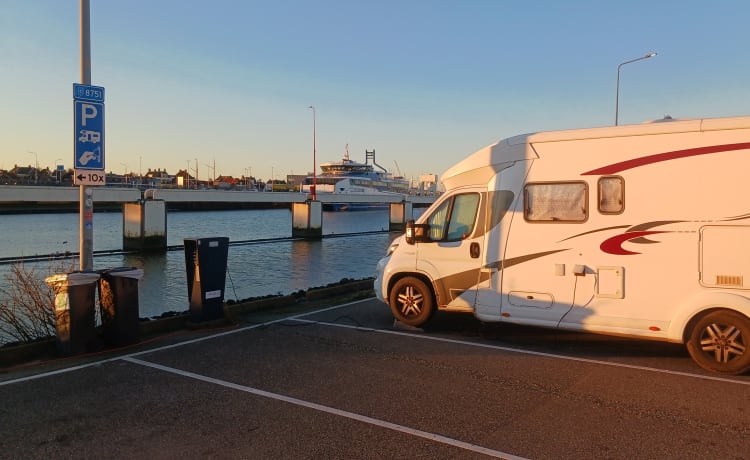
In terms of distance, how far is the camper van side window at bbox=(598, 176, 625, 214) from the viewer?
686cm

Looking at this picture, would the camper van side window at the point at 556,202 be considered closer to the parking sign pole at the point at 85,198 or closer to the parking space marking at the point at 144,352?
the parking space marking at the point at 144,352

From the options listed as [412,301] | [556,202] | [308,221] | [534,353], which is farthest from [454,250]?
[308,221]

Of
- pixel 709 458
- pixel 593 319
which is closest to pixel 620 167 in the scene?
pixel 593 319

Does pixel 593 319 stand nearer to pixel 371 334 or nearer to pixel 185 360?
pixel 371 334

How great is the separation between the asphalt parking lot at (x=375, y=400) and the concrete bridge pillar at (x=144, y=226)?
70.3ft

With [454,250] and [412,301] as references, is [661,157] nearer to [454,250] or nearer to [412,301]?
[454,250]

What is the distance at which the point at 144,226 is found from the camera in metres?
27.6

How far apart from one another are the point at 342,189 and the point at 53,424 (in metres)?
83.2

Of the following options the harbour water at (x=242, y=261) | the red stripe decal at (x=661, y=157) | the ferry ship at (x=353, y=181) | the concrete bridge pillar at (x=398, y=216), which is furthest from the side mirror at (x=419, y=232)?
the ferry ship at (x=353, y=181)

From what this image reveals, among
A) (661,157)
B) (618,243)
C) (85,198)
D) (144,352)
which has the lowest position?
(144,352)

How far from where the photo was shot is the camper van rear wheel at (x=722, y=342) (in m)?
6.13

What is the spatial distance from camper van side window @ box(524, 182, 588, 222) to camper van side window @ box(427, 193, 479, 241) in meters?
0.82

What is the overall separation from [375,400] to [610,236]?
11.6ft

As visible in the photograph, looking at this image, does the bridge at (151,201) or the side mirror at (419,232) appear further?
the bridge at (151,201)
